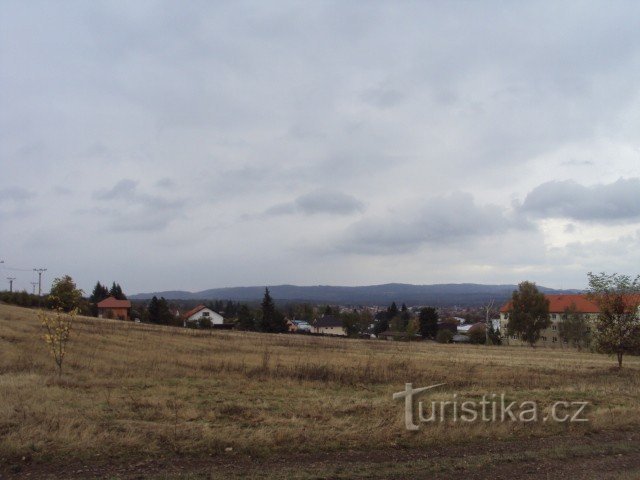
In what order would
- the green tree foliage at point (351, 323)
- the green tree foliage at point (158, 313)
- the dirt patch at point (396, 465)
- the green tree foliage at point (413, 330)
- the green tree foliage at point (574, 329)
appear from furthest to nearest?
the green tree foliage at point (351, 323) → the green tree foliage at point (158, 313) → the green tree foliage at point (413, 330) → the green tree foliage at point (574, 329) → the dirt patch at point (396, 465)

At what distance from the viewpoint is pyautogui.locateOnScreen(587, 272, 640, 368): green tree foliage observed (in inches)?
993

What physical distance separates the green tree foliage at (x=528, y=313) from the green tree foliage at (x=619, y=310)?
51.6 meters

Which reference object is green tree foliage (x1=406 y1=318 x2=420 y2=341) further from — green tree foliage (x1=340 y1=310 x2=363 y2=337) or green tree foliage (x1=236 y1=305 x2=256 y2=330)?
green tree foliage (x1=236 y1=305 x2=256 y2=330)

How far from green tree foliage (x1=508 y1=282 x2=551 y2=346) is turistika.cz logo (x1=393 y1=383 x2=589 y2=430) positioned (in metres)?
65.8

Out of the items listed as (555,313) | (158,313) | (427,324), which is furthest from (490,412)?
(555,313)

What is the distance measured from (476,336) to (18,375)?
7907 centimetres

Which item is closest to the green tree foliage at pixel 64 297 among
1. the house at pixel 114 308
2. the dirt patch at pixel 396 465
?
the dirt patch at pixel 396 465

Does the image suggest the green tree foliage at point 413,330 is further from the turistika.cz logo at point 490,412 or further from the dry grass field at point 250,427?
the turistika.cz logo at point 490,412

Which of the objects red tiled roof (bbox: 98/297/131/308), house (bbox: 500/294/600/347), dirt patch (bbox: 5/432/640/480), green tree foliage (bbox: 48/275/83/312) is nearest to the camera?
dirt patch (bbox: 5/432/640/480)

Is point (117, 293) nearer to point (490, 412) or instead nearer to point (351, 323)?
point (351, 323)

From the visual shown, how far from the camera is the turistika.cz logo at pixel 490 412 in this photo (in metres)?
11.7

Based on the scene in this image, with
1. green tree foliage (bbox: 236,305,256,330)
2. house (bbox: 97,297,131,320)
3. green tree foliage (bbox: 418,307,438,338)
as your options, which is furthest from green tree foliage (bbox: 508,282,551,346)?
house (bbox: 97,297,131,320)

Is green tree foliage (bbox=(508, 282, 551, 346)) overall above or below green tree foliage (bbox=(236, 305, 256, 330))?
above

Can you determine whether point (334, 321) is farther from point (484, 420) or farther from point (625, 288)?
point (484, 420)
